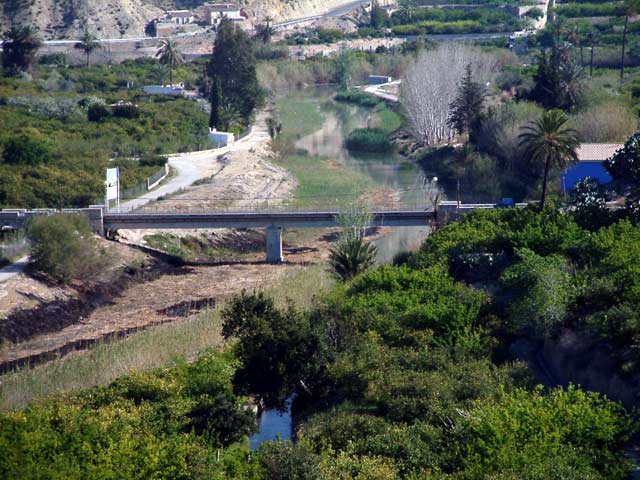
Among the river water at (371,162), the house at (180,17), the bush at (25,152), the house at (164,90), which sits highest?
the house at (180,17)

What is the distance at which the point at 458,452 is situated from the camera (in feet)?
72.8

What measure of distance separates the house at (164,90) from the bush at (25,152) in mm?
29135

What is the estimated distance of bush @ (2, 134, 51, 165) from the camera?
58469 mm

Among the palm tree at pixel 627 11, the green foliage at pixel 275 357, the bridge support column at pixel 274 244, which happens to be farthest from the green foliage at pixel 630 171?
the palm tree at pixel 627 11

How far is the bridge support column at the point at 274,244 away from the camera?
46938 millimetres

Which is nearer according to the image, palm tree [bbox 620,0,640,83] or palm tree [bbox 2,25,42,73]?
palm tree [bbox 620,0,640,83]

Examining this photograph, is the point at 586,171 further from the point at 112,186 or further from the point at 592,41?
the point at 592,41

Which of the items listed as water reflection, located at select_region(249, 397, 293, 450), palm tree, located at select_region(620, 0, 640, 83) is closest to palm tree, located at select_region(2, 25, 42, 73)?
palm tree, located at select_region(620, 0, 640, 83)

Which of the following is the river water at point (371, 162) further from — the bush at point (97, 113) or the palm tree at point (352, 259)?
the bush at point (97, 113)

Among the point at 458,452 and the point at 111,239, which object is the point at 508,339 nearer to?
the point at 458,452

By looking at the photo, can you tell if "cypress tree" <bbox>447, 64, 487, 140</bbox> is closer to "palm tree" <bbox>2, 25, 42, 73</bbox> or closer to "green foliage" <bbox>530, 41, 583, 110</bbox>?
"green foliage" <bbox>530, 41, 583, 110</bbox>

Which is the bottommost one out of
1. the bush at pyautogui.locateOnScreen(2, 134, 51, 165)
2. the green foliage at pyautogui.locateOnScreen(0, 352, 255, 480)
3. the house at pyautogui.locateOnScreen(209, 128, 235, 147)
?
the green foliage at pyautogui.locateOnScreen(0, 352, 255, 480)

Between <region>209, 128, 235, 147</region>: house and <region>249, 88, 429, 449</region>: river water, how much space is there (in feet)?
17.8

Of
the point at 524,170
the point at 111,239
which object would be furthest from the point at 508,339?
the point at 524,170
